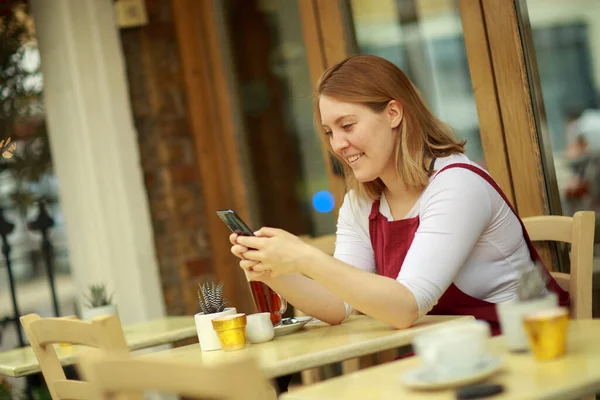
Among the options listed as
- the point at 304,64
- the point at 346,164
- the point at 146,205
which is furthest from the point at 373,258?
the point at 146,205

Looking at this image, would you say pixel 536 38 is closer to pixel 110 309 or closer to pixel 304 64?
pixel 304 64

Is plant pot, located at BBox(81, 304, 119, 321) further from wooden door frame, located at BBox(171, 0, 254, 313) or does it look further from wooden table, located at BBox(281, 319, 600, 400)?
wooden table, located at BBox(281, 319, 600, 400)

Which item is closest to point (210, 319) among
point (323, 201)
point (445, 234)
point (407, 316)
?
point (407, 316)

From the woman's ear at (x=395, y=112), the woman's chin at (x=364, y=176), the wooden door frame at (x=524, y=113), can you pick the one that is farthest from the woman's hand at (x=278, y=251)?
the wooden door frame at (x=524, y=113)

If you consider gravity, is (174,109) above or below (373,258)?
above

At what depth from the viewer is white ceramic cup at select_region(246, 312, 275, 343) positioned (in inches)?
71.4

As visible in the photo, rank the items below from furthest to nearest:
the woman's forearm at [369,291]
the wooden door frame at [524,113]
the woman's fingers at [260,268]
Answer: the wooden door frame at [524,113]
the woman's fingers at [260,268]
the woman's forearm at [369,291]

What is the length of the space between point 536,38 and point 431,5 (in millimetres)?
402

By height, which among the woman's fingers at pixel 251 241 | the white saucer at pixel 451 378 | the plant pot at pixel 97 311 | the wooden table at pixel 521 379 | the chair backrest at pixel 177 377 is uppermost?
the woman's fingers at pixel 251 241

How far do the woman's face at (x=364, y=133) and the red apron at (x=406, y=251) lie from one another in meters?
0.13

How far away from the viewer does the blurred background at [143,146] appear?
357cm

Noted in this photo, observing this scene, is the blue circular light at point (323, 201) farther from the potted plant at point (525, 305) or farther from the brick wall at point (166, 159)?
A: the potted plant at point (525, 305)

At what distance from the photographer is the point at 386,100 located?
6.55 feet

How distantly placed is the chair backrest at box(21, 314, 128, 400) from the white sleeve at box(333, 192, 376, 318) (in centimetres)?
73
